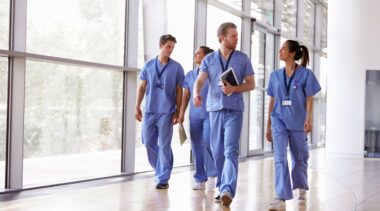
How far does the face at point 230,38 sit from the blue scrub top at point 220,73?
99mm

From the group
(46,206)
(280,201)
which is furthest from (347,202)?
(46,206)

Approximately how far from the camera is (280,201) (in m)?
4.71

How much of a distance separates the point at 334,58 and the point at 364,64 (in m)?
0.63

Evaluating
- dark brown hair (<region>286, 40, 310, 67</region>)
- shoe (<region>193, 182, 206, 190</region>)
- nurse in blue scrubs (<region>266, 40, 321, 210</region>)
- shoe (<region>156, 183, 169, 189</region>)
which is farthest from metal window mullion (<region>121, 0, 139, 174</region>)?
dark brown hair (<region>286, 40, 310, 67</region>)

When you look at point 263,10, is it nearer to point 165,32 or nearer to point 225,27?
point 165,32

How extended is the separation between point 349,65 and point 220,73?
7.51 meters

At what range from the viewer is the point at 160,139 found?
5.85 m

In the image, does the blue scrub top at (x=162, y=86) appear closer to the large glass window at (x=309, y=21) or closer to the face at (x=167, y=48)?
the face at (x=167, y=48)

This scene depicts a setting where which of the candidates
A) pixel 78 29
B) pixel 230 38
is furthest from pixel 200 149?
pixel 78 29

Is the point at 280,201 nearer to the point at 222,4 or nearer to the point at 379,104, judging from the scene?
the point at 222,4

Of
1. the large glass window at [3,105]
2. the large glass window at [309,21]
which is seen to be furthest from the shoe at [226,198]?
the large glass window at [309,21]

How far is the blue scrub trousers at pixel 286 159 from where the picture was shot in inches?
188

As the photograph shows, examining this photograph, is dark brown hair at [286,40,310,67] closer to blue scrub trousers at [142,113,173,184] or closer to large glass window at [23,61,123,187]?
blue scrub trousers at [142,113,173,184]

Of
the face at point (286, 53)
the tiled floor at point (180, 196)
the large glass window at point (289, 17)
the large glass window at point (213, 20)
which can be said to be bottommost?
the tiled floor at point (180, 196)
